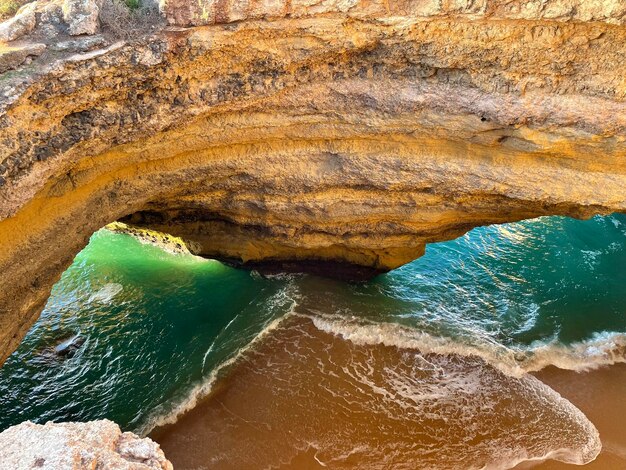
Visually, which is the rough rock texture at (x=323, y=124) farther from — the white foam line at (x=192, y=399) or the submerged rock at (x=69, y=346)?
the white foam line at (x=192, y=399)

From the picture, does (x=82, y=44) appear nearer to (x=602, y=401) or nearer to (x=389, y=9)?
(x=389, y=9)

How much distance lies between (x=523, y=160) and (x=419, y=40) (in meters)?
2.44

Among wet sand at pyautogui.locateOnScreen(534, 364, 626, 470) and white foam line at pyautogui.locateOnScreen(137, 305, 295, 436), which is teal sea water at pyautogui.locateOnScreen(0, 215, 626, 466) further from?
wet sand at pyautogui.locateOnScreen(534, 364, 626, 470)

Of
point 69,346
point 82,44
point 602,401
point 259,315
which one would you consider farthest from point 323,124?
point 602,401

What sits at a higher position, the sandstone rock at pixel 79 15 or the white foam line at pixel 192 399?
the sandstone rock at pixel 79 15

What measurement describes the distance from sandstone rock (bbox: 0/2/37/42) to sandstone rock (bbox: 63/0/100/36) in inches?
13.7

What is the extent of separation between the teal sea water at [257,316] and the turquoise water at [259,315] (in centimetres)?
3

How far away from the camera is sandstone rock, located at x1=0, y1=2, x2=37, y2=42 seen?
17.0ft

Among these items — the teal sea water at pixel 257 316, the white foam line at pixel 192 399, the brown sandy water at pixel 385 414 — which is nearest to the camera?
the brown sandy water at pixel 385 414

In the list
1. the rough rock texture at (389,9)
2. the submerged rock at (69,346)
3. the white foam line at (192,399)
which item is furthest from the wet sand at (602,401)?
the submerged rock at (69,346)

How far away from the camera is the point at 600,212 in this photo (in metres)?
7.38

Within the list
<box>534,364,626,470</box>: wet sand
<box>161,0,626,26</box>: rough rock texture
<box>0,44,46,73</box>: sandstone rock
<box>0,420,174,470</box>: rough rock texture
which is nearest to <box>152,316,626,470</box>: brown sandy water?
<box>534,364,626,470</box>: wet sand

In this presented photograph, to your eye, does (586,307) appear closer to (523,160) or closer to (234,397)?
(523,160)

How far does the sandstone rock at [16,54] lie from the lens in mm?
4980
